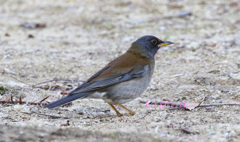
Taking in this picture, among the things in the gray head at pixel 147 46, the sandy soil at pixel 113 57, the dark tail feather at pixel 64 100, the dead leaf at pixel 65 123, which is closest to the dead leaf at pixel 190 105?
the sandy soil at pixel 113 57

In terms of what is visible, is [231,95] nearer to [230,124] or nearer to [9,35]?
[230,124]

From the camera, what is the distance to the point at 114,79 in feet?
19.4

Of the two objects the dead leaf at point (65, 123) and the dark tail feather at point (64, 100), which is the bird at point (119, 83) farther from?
the dead leaf at point (65, 123)

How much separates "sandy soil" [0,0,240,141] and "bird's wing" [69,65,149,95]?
0.40m

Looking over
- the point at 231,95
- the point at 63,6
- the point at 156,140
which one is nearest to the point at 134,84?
the point at 231,95

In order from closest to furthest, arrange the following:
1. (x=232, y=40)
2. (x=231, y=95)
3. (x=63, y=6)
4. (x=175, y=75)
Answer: (x=231, y=95)
(x=175, y=75)
(x=232, y=40)
(x=63, y=6)

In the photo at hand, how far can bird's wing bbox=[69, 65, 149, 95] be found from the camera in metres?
5.73

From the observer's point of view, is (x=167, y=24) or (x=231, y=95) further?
(x=167, y=24)

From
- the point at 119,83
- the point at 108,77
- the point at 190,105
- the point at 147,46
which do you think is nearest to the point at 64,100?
the point at 108,77

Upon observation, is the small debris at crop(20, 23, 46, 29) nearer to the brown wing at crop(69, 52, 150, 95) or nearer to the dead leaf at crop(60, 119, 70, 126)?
the brown wing at crop(69, 52, 150, 95)

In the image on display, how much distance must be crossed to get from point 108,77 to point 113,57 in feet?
11.0

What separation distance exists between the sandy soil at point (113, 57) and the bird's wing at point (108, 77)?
1.32 feet

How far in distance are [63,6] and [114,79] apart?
957 centimetres

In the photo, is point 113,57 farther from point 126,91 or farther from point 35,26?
point 35,26
